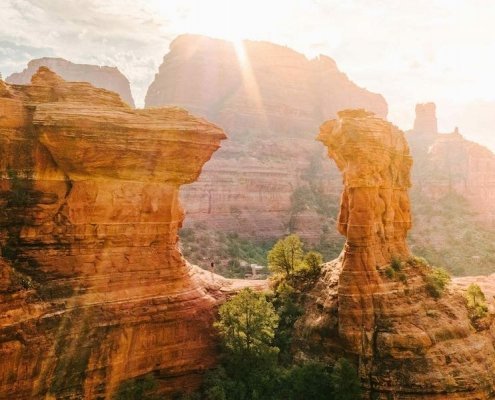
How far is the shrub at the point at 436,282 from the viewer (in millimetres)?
30250

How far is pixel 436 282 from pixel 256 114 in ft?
318

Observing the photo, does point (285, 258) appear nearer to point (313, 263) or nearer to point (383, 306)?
point (313, 263)

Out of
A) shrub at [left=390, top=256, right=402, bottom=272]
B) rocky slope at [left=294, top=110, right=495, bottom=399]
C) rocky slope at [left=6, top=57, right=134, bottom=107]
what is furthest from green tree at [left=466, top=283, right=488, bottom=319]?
rocky slope at [left=6, top=57, right=134, bottom=107]

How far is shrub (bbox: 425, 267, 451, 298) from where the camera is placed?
99.2ft

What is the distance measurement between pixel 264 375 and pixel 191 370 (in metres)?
4.42

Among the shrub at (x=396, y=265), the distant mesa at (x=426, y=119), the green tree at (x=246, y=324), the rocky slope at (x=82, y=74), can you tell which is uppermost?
the rocky slope at (x=82, y=74)

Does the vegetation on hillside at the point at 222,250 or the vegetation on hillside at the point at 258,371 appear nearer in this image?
the vegetation on hillside at the point at 258,371

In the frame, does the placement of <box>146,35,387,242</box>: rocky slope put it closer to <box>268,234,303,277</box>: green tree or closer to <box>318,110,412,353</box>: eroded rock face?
<box>268,234,303,277</box>: green tree

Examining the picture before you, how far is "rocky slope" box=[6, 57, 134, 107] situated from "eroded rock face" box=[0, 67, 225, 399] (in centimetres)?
11329

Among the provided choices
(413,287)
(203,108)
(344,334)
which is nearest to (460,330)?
(413,287)

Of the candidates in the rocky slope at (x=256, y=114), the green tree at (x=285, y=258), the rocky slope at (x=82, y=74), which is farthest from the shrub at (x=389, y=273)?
the rocky slope at (x=82, y=74)

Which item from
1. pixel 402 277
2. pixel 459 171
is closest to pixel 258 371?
pixel 402 277

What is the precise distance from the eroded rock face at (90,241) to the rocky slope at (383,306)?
8.95 metres

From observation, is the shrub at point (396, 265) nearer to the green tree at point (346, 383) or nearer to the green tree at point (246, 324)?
the green tree at point (346, 383)
